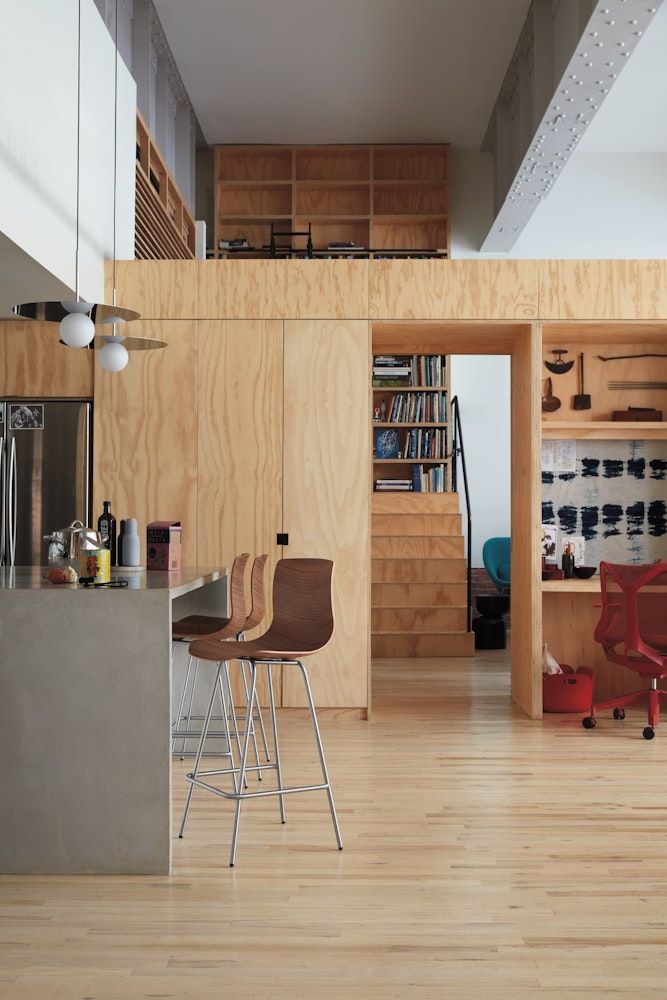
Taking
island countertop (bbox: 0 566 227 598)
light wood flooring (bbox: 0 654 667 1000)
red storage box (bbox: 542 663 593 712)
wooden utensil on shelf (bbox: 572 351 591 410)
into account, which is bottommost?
light wood flooring (bbox: 0 654 667 1000)

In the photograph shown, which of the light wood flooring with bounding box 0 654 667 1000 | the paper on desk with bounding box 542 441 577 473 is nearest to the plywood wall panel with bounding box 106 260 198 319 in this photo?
the paper on desk with bounding box 542 441 577 473

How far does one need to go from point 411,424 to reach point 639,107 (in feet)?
11.7

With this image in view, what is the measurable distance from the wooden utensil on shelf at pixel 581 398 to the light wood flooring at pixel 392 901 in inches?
103

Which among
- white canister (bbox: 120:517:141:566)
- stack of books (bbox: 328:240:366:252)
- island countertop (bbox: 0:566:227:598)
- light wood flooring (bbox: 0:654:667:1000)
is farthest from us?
stack of books (bbox: 328:240:366:252)

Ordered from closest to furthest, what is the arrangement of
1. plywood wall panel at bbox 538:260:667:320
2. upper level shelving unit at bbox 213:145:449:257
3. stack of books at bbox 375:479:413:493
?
plywood wall panel at bbox 538:260:667:320, stack of books at bbox 375:479:413:493, upper level shelving unit at bbox 213:145:449:257

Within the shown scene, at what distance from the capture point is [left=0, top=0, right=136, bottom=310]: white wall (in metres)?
4.61

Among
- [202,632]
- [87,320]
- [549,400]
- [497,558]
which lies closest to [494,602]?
[497,558]

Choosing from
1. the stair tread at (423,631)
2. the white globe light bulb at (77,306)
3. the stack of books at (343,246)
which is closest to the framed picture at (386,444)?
the stair tread at (423,631)

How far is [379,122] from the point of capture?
9586 mm

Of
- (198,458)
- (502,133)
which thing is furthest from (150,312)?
(502,133)

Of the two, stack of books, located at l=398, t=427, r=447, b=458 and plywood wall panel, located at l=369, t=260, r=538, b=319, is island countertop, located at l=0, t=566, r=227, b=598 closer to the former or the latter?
plywood wall panel, located at l=369, t=260, r=538, b=319

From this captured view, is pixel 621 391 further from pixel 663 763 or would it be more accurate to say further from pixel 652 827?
pixel 652 827

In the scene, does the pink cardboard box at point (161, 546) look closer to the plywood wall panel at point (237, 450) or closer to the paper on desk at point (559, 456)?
the plywood wall panel at point (237, 450)

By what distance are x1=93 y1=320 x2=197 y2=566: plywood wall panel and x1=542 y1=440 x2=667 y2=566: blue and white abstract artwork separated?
7.98ft
